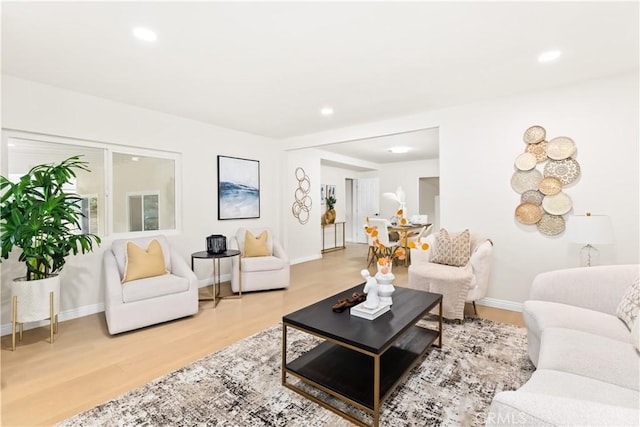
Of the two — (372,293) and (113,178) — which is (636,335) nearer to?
(372,293)

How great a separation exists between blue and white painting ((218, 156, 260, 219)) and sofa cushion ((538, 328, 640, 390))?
427cm

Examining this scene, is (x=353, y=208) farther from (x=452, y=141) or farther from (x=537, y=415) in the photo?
(x=537, y=415)

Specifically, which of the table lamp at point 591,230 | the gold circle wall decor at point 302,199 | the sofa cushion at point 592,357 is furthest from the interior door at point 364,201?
the sofa cushion at point 592,357

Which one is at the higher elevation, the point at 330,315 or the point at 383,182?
the point at 383,182

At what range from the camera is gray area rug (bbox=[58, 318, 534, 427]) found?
1.73m

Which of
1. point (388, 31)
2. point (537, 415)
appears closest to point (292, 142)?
point (388, 31)

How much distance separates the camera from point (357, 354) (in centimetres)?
217

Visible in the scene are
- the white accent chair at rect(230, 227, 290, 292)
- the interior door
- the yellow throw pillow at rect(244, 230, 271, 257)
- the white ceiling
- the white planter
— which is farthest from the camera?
the interior door

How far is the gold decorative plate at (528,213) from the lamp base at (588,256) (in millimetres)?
487

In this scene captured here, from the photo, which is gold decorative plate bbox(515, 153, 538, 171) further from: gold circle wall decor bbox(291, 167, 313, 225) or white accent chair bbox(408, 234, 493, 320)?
gold circle wall decor bbox(291, 167, 313, 225)

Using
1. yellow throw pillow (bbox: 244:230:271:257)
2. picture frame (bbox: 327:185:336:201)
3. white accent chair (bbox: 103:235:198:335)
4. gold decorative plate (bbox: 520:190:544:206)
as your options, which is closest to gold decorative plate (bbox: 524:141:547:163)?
gold decorative plate (bbox: 520:190:544:206)

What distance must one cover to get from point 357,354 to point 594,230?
7.40 ft

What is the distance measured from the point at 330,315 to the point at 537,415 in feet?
4.19

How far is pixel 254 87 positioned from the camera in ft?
10.4
